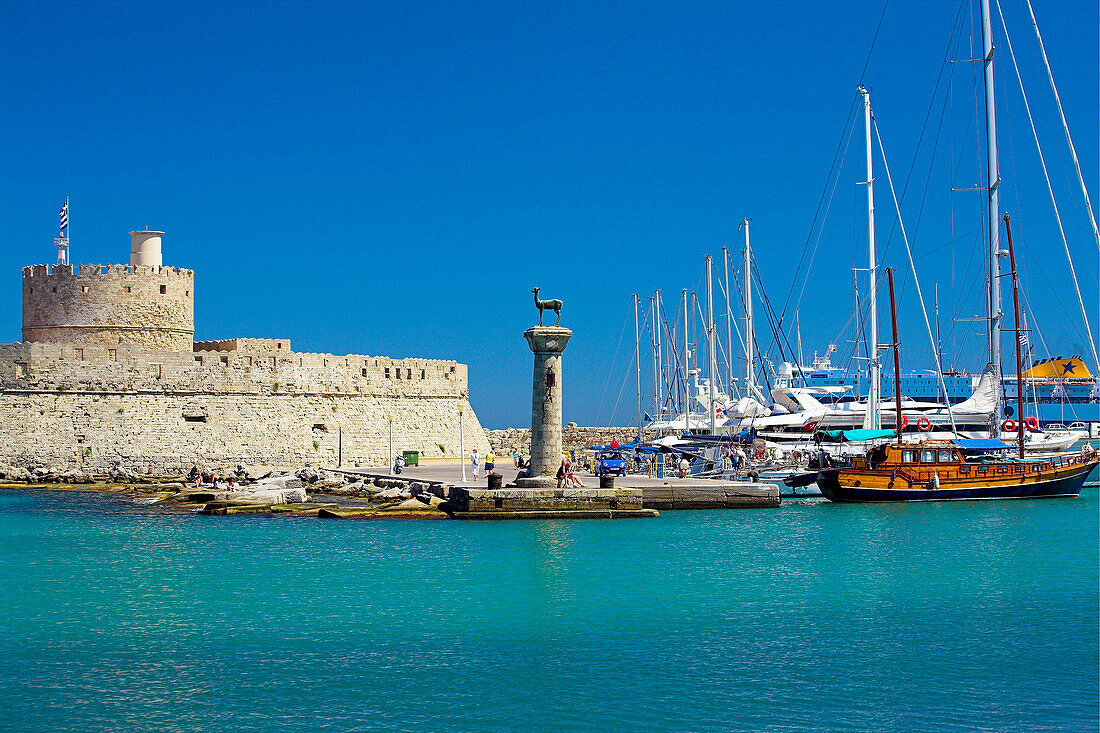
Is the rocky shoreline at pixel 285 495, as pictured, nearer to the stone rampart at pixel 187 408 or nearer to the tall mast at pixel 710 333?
the stone rampart at pixel 187 408

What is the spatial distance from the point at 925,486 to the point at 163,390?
777 inches

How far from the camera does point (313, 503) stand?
24547mm

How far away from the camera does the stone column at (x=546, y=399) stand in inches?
867

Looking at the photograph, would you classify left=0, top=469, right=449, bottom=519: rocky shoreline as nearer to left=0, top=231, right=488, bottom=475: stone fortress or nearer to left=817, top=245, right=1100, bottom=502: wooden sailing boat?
left=0, top=231, right=488, bottom=475: stone fortress

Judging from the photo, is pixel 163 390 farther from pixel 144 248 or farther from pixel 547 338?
pixel 547 338

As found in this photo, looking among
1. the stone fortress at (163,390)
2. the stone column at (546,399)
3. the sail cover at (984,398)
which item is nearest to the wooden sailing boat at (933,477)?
the sail cover at (984,398)

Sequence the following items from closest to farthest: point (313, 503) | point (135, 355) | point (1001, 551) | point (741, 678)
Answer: point (741, 678)
point (1001, 551)
point (313, 503)
point (135, 355)

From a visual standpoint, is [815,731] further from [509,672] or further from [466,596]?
[466,596]

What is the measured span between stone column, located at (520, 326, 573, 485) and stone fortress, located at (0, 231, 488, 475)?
1120 cm

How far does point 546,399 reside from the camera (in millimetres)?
22422

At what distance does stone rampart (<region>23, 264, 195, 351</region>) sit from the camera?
3173 centimetres

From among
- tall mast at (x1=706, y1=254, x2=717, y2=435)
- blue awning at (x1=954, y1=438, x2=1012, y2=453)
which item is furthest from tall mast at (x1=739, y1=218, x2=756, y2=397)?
blue awning at (x1=954, y1=438, x2=1012, y2=453)

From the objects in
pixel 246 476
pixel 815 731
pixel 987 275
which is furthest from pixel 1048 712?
pixel 246 476

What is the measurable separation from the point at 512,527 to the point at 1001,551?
317 inches
